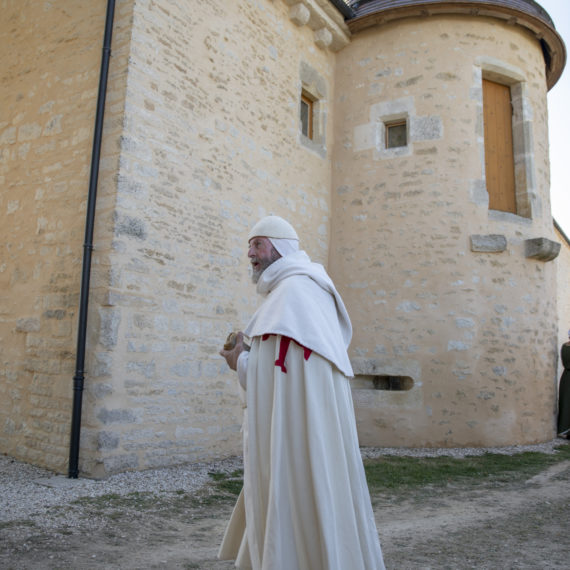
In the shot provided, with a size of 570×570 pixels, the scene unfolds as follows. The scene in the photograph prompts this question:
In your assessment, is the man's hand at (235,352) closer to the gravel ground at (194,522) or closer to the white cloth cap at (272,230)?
the white cloth cap at (272,230)

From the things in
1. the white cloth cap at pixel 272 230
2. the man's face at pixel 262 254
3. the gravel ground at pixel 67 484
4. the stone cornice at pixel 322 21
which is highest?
the stone cornice at pixel 322 21

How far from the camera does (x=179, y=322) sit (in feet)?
17.7

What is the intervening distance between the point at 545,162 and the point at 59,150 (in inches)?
278

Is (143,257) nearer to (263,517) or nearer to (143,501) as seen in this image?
(143,501)

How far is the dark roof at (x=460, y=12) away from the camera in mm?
7770

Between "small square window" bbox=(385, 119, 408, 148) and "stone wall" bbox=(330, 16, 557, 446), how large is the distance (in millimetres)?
139

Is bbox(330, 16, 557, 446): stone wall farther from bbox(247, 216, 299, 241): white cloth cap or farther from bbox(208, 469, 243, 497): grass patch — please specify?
bbox(247, 216, 299, 241): white cloth cap

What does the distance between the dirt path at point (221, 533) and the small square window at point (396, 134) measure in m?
5.19

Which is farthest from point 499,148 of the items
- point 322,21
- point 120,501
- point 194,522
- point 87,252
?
point 120,501

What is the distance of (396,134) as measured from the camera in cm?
817

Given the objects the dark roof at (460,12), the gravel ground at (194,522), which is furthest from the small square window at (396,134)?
the gravel ground at (194,522)

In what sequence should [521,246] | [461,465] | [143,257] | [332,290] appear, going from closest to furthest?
1. [332,290]
2. [143,257]
3. [461,465]
4. [521,246]

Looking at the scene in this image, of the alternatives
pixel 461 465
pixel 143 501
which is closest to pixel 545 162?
pixel 461 465

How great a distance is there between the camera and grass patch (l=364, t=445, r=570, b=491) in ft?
17.3
